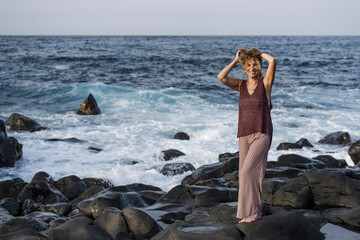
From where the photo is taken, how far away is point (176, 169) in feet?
33.9

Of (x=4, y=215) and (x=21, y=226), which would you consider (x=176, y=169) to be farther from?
(x=21, y=226)

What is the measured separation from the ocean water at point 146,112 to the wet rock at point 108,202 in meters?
2.52

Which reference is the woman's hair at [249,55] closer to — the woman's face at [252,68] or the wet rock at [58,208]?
the woman's face at [252,68]

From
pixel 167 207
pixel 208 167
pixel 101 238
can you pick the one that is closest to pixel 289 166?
pixel 208 167

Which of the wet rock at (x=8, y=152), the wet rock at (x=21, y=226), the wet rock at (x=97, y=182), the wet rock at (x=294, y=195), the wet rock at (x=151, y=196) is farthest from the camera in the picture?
the wet rock at (x=8, y=152)

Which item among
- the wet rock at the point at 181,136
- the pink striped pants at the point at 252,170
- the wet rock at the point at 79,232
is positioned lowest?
the wet rock at the point at 181,136

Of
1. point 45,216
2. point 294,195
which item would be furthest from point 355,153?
point 45,216

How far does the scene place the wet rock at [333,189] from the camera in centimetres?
653

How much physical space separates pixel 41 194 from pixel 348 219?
5.38 meters

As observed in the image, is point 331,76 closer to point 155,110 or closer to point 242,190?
point 155,110

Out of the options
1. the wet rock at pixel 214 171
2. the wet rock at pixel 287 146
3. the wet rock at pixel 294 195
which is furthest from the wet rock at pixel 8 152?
the wet rock at pixel 294 195

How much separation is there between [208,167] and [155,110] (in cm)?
1073

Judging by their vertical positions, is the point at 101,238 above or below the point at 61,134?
above

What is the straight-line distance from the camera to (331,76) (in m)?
32.5
